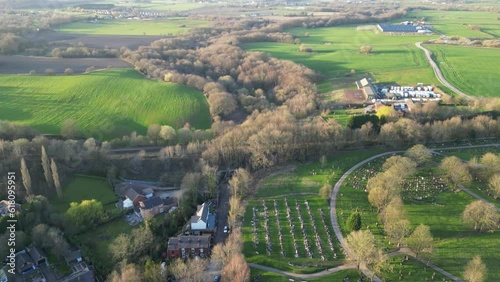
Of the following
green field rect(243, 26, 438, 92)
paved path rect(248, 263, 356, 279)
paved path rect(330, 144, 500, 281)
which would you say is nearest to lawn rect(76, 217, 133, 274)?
paved path rect(248, 263, 356, 279)

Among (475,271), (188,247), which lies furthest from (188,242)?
(475,271)

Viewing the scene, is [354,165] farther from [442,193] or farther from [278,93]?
[278,93]

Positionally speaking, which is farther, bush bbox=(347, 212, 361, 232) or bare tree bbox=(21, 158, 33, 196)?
bare tree bbox=(21, 158, 33, 196)

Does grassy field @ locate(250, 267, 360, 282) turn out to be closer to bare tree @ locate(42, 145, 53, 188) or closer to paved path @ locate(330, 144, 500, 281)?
paved path @ locate(330, 144, 500, 281)

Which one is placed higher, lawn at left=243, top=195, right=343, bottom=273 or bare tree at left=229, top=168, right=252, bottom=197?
bare tree at left=229, top=168, right=252, bottom=197

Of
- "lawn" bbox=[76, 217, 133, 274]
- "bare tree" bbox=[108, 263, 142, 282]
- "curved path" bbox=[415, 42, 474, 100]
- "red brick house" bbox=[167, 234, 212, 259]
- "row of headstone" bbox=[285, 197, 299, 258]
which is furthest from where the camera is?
"curved path" bbox=[415, 42, 474, 100]

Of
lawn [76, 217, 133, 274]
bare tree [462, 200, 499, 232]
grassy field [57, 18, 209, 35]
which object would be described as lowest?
lawn [76, 217, 133, 274]
